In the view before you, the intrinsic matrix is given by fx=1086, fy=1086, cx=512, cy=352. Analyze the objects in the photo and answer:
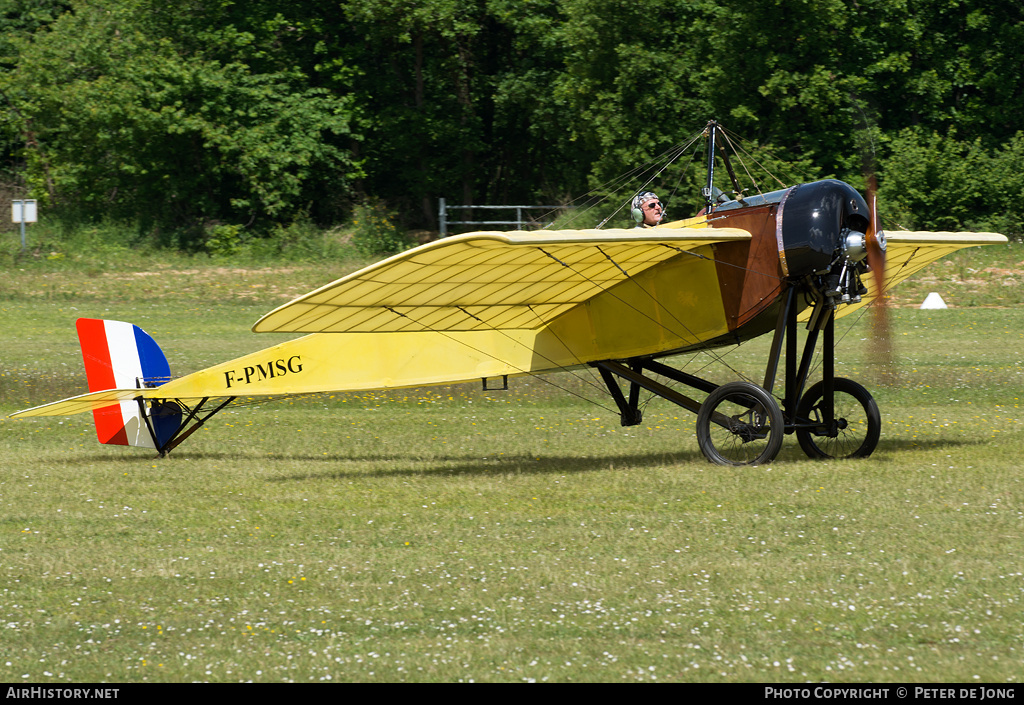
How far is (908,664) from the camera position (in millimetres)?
5488

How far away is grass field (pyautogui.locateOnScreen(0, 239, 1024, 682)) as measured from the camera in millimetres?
5781

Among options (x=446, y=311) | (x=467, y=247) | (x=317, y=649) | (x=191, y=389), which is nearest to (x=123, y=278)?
(x=191, y=389)

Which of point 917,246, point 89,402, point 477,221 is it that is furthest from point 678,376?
point 477,221

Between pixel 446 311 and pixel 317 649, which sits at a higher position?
pixel 446 311

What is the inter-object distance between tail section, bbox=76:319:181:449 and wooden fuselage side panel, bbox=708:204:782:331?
6.43 metres

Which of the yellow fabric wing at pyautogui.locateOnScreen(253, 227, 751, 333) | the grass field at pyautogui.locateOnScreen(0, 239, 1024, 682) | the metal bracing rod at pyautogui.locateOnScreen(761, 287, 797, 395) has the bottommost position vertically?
the grass field at pyautogui.locateOnScreen(0, 239, 1024, 682)

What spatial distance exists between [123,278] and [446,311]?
73.4 ft

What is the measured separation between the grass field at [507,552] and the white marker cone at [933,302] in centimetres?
1250

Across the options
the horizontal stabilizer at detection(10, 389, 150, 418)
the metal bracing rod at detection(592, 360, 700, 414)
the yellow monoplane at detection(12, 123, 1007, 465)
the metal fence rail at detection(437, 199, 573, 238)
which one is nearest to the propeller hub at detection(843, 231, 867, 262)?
the yellow monoplane at detection(12, 123, 1007, 465)

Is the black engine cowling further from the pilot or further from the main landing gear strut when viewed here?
the pilot

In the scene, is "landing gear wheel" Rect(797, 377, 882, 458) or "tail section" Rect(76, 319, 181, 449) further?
"tail section" Rect(76, 319, 181, 449)

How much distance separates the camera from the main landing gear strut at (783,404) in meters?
10.5

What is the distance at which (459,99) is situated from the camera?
136 ft
